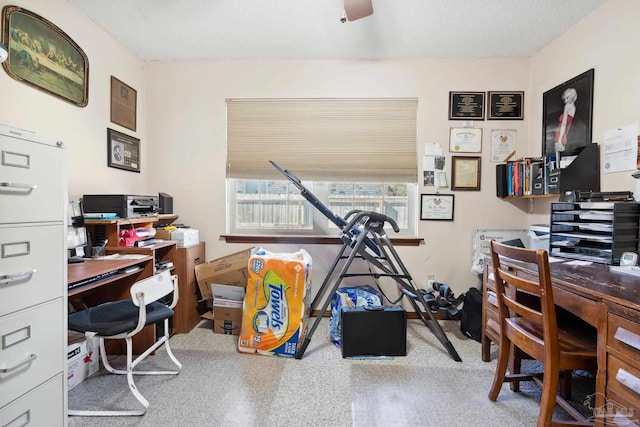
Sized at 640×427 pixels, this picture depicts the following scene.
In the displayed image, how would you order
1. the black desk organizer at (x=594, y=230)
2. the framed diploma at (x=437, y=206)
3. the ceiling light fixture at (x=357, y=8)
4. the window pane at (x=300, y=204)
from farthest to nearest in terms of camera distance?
1. the window pane at (x=300, y=204)
2. the framed diploma at (x=437, y=206)
3. the ceiling light fixture at (x=357, y=8)
4. the black desk organizer at (x=594, y=230)

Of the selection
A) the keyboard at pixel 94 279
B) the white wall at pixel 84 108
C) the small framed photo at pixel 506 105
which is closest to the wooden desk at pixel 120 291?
the keyboard at pixel 94 279

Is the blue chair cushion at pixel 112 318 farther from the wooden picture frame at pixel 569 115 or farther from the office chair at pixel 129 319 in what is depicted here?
the wooden picture frame at pixel 569 115

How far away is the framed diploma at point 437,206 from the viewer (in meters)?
2.71

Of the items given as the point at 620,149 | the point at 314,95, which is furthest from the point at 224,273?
the point at 620,149

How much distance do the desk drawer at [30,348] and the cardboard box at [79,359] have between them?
58 centimetres

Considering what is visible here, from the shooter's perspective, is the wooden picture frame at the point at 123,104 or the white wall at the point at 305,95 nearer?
the wooden picture frame at the point at 123,104

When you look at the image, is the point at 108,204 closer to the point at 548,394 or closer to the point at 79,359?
the point at 79,359

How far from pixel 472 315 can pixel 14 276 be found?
283 cm

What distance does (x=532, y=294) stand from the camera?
1.32m

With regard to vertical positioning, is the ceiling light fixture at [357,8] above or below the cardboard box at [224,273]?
above

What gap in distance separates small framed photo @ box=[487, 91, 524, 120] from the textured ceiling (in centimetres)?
37

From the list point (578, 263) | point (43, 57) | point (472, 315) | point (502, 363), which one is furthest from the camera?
point (472, 315)

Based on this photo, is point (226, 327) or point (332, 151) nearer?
point (226, 327)

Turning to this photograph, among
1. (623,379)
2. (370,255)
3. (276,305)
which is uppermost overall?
(370,255)
